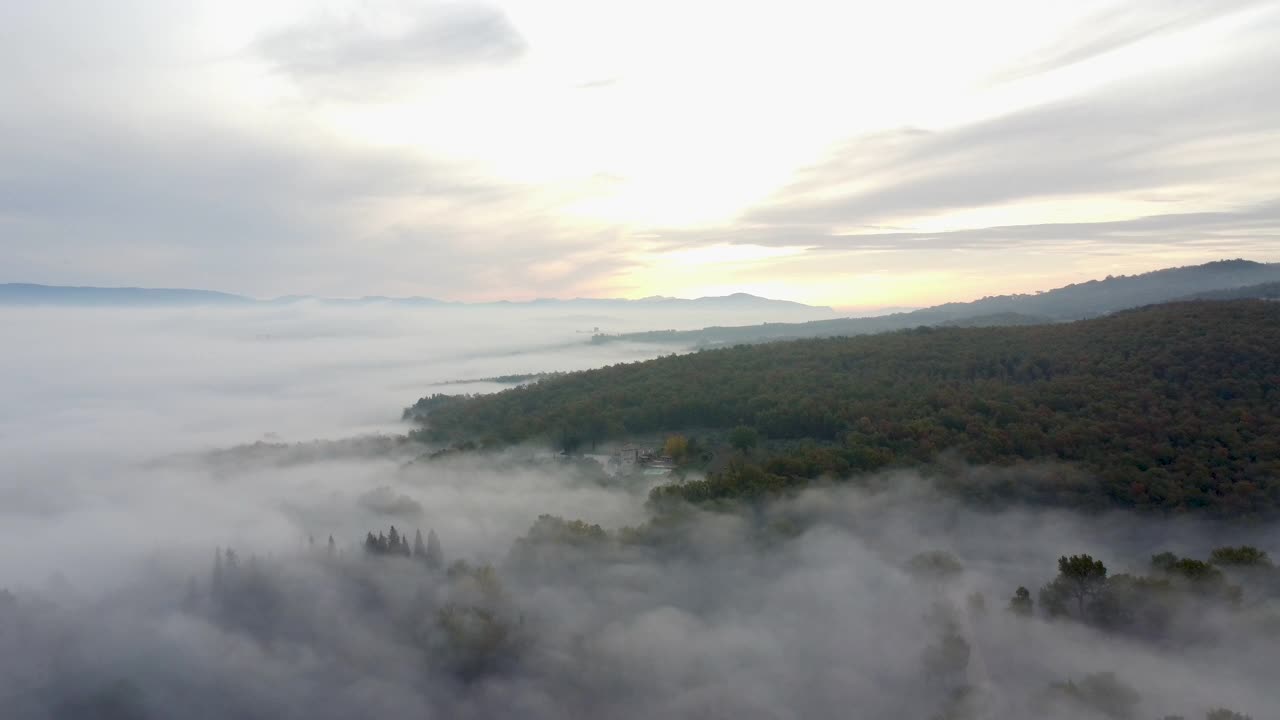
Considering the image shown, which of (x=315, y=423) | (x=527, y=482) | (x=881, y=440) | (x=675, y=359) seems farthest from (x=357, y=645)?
(x=315, y=423)

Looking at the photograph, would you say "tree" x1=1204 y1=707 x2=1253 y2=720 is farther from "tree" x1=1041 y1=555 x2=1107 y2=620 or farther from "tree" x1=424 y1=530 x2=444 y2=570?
"tree" x1=424 y1=530 x2=444 y2=570

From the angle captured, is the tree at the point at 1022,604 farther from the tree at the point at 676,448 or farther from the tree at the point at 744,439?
the tree at the point at 676,448

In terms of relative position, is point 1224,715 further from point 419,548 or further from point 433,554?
point 419,548

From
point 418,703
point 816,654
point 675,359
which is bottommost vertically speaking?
point 418,703

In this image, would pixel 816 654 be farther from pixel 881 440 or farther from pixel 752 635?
pixel 881 440

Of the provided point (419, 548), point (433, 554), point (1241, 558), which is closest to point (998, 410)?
point (1241, 558)
